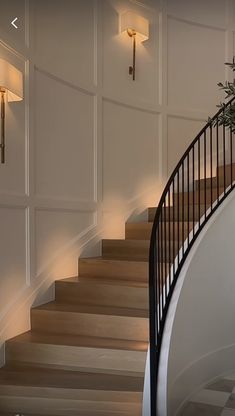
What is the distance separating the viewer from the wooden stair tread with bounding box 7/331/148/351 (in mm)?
3742

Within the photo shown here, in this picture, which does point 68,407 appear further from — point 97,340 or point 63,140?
point 63,140

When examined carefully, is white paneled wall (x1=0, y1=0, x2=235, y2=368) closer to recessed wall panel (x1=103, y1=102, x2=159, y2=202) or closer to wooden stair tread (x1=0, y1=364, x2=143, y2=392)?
recessed wall panel (x1=103, y1=102, x2=159, y2=202)

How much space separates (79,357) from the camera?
3.72m

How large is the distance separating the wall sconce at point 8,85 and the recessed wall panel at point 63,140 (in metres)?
0.57

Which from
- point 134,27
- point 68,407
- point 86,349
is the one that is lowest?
point 68,407

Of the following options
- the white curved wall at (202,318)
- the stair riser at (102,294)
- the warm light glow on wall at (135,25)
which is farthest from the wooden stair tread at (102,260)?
the warm light glow on wall at (135,25)

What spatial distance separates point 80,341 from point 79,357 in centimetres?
18

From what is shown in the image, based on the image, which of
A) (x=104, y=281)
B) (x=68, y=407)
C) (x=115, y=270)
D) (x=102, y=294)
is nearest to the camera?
(x=68, y=407)

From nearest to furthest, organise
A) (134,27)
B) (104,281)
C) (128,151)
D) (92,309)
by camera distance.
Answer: (92,309) < (104,281) < (134,27) < (128,151)

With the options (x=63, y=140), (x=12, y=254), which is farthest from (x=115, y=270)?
(x=63, y=140)

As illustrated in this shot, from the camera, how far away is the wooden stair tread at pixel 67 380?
132 inches

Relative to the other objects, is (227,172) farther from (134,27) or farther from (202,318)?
(202,318)

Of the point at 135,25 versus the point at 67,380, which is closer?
the point at 67,380

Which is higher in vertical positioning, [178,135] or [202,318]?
[178,135]
